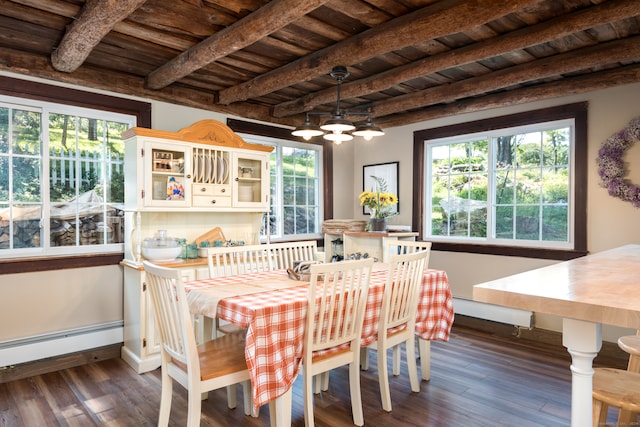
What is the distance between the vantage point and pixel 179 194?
3404 mm

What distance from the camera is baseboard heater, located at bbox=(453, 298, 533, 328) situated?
3768mm

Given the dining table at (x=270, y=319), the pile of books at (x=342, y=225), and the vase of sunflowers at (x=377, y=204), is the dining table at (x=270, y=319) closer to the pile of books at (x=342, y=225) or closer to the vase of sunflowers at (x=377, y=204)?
the vase of sunflowers at (x=377, y=204)

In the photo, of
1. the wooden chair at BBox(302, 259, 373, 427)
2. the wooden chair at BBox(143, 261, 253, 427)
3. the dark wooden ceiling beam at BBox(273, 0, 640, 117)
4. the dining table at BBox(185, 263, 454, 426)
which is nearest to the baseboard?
the dining table at BBox(185, 263, 454, 426)

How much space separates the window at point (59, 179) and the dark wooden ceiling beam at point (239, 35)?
78cm

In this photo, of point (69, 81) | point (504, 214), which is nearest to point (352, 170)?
point (504, 214)

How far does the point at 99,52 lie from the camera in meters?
2.96

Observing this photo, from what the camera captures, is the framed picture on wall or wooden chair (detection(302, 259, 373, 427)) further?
the framed picture on wall

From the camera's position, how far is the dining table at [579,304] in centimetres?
91

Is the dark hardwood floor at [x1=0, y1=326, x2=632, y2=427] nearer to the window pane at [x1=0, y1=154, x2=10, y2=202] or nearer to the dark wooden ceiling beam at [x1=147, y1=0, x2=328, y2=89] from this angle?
the window pane at [x1=0, y1=154, x2=10, y2=202]

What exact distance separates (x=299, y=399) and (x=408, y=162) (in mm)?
3050

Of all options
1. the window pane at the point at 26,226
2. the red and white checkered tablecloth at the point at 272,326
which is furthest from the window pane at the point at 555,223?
the window pane at the point at 26,226

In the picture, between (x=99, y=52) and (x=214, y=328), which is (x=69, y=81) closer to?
(x=99, y=52)

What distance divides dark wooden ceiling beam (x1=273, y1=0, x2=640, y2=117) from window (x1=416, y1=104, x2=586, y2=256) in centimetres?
136

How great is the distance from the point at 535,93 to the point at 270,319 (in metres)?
3.22
